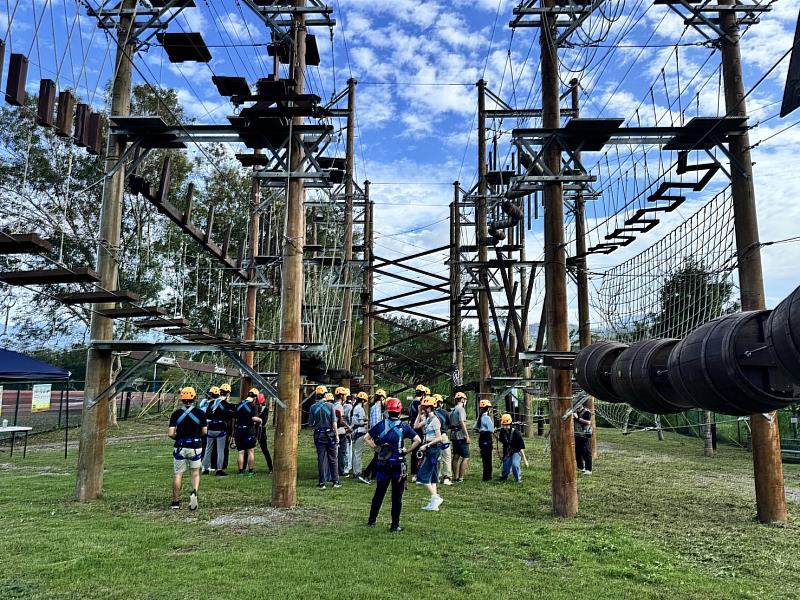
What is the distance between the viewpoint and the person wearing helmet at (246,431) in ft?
42.3

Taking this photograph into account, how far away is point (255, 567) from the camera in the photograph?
253 inches

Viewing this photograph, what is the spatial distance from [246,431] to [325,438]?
2073mm

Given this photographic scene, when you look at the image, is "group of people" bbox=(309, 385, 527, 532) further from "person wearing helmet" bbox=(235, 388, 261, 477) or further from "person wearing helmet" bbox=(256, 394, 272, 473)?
"person wearing helmet" bbox=(256, 394, 272, 473)

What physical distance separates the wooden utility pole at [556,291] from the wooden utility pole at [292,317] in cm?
410

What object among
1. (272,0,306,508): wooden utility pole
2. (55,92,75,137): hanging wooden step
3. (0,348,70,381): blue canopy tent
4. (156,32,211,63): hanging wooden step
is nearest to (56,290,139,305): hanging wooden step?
(55,92,75,137): hanging wooden step

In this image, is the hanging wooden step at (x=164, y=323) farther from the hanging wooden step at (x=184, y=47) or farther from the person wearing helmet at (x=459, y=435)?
the person wearing helmet at (x=459, y=435)

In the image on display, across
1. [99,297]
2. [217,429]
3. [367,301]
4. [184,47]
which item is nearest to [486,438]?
[217,429]

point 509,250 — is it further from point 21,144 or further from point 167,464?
point 21,144

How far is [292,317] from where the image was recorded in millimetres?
10445

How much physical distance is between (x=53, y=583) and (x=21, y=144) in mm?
22511

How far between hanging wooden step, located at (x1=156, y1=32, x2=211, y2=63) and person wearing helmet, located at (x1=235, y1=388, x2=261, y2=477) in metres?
6.69

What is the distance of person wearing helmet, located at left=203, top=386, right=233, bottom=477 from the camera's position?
41.0 ft

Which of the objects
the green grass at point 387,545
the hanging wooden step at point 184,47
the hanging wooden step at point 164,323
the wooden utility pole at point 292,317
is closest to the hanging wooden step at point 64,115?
the hanging wooden step at point 164,323

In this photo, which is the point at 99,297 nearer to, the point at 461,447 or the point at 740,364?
the point at 740,364
